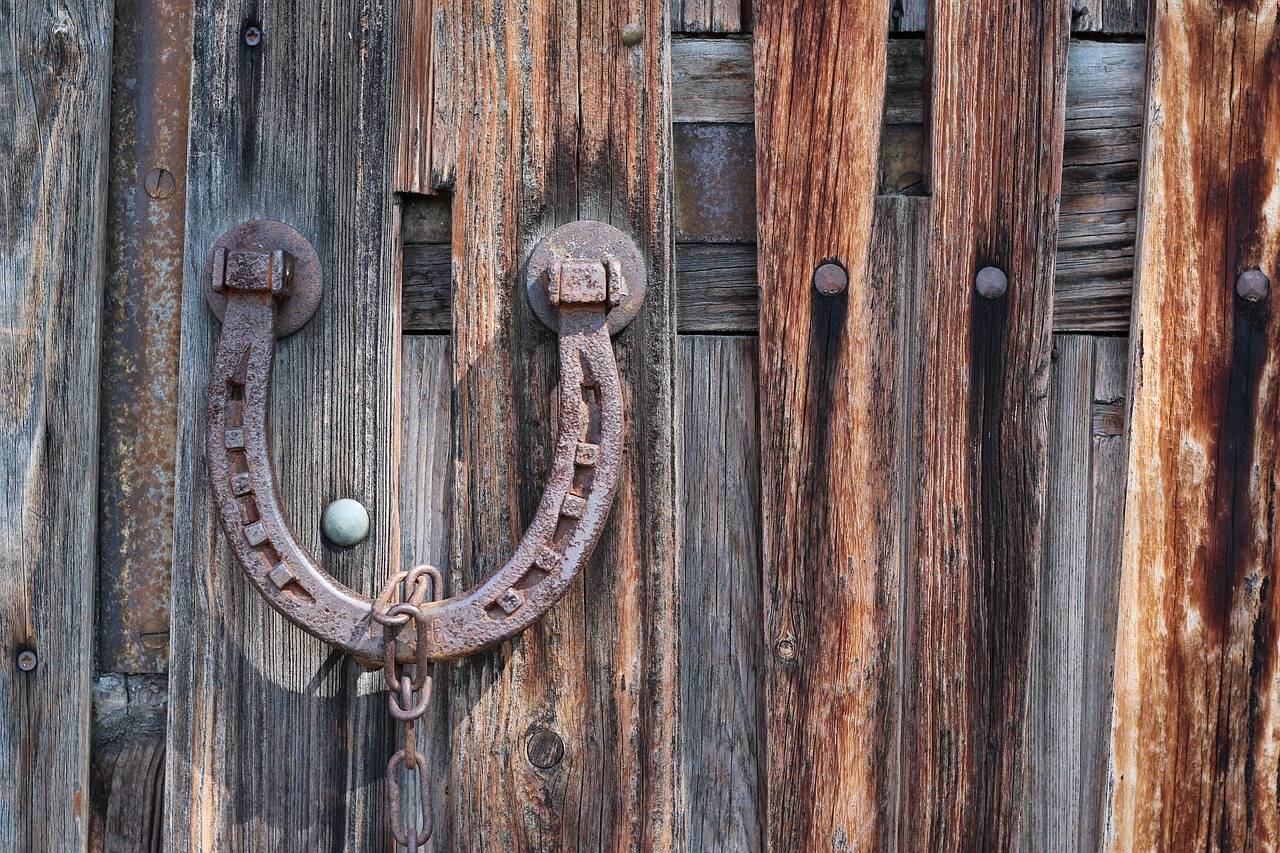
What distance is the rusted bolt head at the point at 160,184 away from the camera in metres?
1.24

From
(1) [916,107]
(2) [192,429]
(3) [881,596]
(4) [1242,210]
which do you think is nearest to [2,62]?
(2) [192,429]

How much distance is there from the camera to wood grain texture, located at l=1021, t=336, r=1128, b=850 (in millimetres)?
1208

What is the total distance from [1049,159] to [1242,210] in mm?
248

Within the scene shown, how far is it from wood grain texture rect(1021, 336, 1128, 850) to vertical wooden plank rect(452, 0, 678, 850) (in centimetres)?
49

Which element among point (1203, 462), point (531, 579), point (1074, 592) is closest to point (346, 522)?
point (531, 579)

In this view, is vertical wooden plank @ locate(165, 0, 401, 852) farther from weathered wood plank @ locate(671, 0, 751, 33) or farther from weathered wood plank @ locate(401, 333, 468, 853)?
weathered wood plank @ locate(671, 0, 751, 33)

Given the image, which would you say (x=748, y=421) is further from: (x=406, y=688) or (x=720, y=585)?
(x=406, y=688)

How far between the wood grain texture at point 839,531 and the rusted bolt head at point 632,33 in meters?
0.36

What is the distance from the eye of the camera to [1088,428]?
1212mm

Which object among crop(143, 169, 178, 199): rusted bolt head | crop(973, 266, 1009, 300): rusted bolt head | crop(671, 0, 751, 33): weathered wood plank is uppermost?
crop(671, 0, 751, 33): weathered wood plank

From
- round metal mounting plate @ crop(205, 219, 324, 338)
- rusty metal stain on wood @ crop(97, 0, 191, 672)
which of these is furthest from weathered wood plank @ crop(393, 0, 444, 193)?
rusty metal stain on wood @ crop(97, 0, 191, 672)

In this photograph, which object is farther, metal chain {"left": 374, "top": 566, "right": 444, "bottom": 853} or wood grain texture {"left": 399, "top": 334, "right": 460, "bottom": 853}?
wood grain texture {"left": 399, "top": 334, "right": 460, "bottom": 853}

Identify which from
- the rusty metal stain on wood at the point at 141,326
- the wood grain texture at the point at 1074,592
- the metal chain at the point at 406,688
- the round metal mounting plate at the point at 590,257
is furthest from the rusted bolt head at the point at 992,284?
the rusty metal stain on wood at the point at 141,326

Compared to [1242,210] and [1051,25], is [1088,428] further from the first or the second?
[1051,25]
